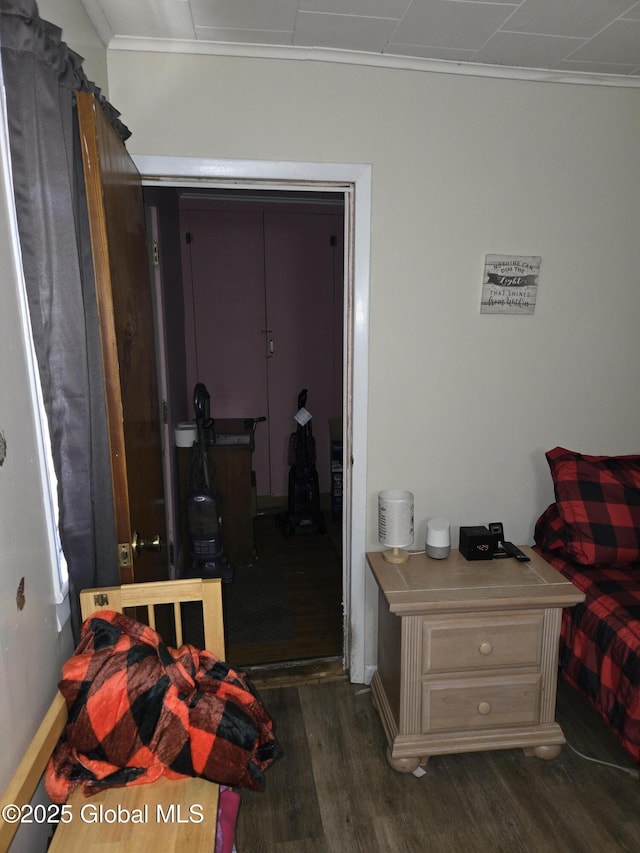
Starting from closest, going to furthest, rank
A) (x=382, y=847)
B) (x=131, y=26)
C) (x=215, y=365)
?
(x=382, y=847)
(x=131, y=26)
(x=215, y=365)

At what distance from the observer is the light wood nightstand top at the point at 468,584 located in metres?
1.81

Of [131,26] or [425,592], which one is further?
[425,592]

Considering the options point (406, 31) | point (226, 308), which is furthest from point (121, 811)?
point (226, 308)

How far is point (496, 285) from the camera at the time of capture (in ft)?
7.09

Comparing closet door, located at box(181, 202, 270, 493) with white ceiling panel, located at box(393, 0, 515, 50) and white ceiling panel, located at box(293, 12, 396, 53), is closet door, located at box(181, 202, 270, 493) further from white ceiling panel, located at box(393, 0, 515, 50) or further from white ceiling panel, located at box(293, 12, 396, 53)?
white ceiling panel, located at box(393, 0, 515, 50)

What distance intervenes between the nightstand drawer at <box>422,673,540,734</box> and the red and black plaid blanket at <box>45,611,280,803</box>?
0.89 m

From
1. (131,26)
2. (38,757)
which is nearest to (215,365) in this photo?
(131,26)

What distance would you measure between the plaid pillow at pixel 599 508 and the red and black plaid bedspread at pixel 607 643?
7 centimetres

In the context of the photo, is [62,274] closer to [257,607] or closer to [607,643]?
[607,643]

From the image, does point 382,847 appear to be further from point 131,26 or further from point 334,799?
point 131,26

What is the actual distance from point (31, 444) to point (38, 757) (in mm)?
646

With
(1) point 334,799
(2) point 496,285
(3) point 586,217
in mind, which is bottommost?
(1) point 334,799

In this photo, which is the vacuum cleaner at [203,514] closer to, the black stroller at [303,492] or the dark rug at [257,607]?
the dark rug at [257,607]

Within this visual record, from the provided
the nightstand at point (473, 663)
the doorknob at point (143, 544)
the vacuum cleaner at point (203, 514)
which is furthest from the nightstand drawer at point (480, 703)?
the vacuum cleaner at point (203, 514)
